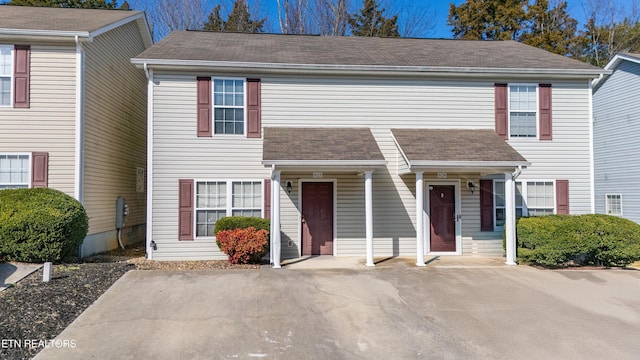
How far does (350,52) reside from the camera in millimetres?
11250

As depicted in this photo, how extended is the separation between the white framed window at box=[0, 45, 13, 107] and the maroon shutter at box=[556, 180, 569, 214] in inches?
548

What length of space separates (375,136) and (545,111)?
15.3 ft

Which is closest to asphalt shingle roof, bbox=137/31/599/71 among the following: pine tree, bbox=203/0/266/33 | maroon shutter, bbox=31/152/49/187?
maroon shutter, bbox=31/152/49/187

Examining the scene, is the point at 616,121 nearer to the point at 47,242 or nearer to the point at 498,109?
the point at 498,109

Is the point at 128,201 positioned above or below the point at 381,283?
above

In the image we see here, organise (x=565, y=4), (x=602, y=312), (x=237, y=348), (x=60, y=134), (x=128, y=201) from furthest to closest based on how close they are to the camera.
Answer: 1. (x=565, y=4)
2. (x=128, y=201)
3. (x=60, y=134)
4. (x=602, y=312)
5. (x=237, y=348)

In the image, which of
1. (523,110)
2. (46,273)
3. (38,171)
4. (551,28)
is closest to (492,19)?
(551,28)

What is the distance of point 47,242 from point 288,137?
217 inches

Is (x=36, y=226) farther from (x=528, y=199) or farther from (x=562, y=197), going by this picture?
(x=562, y=197)

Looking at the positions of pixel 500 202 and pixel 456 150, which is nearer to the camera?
pixel 456 150

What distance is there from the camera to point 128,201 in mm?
12086

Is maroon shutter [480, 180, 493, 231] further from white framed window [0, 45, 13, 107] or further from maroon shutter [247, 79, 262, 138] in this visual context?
white framed window [0, 45, 13, 107]

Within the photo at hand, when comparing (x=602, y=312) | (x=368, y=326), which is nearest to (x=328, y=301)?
(x=368, y=326)

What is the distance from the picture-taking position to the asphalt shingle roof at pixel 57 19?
9.22 meters
